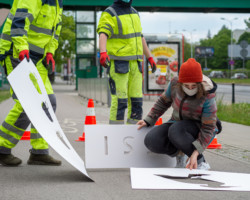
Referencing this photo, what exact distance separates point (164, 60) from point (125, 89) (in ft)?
39.0

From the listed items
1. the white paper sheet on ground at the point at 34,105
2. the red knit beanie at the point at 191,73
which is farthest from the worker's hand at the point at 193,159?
the white paper sheet on ground at the point at 34,105

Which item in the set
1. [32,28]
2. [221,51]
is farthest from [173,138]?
[221,51]

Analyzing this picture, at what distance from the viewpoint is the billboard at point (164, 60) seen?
57.7 ft

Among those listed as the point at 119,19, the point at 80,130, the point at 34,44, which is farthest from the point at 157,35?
the point at 34,44

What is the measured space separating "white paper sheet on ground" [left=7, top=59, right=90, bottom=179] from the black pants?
749 mm

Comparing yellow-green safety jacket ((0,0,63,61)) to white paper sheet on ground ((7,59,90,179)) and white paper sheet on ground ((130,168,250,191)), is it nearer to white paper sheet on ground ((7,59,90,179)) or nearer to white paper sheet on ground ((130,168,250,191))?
white paper sheet on ground ((7,59,90,179))

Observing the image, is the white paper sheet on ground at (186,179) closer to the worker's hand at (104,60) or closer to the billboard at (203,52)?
the worker's hand at (104,60)

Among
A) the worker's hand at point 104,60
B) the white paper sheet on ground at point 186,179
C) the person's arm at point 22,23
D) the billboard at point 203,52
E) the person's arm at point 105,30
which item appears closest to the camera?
the white paper sheet on ground at point 186,179

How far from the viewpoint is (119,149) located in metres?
5.03

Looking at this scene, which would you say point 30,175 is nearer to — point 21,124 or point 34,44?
point 21,124

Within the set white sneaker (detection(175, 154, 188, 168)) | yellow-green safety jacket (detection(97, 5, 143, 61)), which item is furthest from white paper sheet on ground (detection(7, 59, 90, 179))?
yellow-green safety jacket (detection(97, 5, 143, 61))

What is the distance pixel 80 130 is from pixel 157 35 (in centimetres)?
1022

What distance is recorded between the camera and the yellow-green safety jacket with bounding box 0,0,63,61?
473 cm

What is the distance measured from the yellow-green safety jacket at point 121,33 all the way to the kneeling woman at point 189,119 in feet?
3.95
